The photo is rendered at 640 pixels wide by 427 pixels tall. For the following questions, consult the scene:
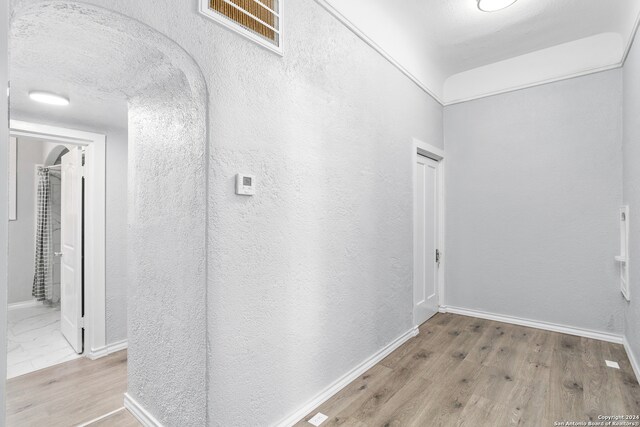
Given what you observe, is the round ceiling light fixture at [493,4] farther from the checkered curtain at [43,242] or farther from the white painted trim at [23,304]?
the white painted trim at [23,304]

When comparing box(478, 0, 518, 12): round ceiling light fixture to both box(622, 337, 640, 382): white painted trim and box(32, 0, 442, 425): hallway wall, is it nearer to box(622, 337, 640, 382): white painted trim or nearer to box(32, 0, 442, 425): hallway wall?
box(32, 0, 442, 425): hallway wall

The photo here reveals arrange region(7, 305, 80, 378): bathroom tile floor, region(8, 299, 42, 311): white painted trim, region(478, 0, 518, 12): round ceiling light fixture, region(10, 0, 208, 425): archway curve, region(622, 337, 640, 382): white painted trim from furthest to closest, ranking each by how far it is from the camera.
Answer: region(8, 299, 42, 311): white painted trim < region(7, 305, 80, 378): bathroom tile floor < region(478, 0, 518, 12): round ceiling light fixture < region(622, 337, 640, 382): white painted trim < region(10, 0, 208, 425): archway curve

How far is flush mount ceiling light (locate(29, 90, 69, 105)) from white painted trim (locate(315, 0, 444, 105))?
185cm

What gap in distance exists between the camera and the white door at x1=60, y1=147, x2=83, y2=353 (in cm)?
293

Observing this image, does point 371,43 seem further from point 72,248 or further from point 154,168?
point 72,248

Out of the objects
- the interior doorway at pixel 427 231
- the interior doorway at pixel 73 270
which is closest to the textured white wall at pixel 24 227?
the interior doorway at pixel 73 270

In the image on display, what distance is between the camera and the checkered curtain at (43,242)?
434 cm

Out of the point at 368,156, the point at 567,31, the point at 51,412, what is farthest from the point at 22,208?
the point at 567,31

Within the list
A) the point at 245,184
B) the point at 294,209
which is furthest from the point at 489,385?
the point at 245,184

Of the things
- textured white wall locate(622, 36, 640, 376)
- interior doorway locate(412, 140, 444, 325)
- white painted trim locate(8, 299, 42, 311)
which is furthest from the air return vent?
white painted trim locate(8, 299, 42, 311)

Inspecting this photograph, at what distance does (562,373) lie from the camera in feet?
7.95

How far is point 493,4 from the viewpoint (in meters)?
2.56

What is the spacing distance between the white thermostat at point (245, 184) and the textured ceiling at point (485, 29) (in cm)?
129

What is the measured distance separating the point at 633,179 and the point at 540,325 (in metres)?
1.67
